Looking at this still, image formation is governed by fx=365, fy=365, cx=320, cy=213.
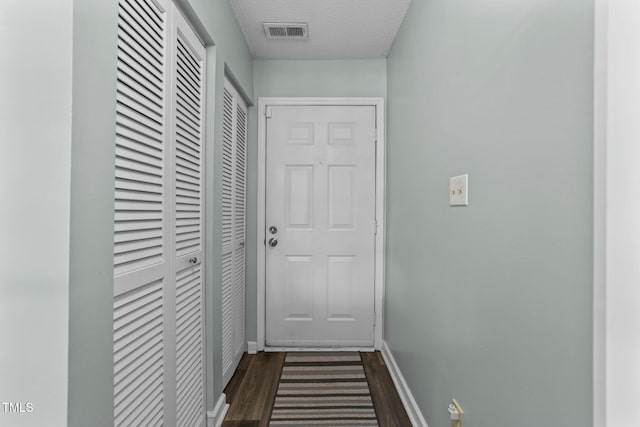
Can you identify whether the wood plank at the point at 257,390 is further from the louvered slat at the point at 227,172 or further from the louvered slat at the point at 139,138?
the louvered slat at the point at 139,138

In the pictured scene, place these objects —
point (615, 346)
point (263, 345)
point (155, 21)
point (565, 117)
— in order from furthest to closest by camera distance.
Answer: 1. point (263, 345)
2. point (155, 21)
3. point (565, 117)
4. point (615, 346)

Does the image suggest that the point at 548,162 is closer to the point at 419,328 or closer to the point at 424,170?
the point at 424,170

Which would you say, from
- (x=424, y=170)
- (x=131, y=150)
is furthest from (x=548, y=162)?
(x=131, y=150)

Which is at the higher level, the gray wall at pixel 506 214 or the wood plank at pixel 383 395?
the gray wall at pixel 506 214

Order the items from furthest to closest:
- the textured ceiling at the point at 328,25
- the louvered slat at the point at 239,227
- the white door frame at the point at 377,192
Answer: the white door frame at the point at 377,192 < the louvered slat at the point at 239,227 < the textured ceiling at the point at 328,25

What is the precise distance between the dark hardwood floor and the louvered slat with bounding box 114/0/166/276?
1.16 metres

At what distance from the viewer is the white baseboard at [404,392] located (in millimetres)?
1827

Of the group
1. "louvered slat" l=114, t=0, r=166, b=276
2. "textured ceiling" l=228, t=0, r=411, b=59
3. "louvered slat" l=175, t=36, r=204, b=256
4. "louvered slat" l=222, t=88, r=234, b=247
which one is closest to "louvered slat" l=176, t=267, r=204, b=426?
"louvered slat" l=175, t=36, r=204, b=256

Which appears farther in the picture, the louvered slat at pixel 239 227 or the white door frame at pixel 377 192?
the white door frame at pixel 377 192

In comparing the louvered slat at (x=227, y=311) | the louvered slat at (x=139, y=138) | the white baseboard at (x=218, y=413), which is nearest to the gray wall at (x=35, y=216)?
the louvered slat at (x=139, y=138)

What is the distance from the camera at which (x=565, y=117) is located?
80 centimetres

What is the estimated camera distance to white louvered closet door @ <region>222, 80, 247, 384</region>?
7.23 feet

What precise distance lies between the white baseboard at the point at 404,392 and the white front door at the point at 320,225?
0.30 metres

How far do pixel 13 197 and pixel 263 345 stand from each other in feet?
7.74
